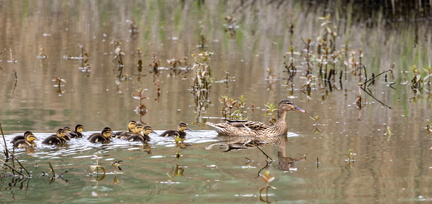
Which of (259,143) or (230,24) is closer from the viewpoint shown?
(259,143)

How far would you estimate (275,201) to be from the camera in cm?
718

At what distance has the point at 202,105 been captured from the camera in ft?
40.3

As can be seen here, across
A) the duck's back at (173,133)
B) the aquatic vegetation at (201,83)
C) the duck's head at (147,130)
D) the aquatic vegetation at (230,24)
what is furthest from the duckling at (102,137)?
the aquatic vegetation at (230,24)

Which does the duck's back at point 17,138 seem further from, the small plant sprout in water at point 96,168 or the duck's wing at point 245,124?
the duck's wing at point 245,124

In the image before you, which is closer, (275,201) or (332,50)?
(275,201)

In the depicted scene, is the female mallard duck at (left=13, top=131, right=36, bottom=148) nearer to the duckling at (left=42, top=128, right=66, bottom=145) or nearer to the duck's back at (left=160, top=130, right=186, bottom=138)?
the duckling at (left=42, top=128, right=66, bottom=145)

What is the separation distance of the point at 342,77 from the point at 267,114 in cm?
402

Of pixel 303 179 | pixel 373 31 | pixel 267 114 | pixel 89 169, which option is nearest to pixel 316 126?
pixel 267 114

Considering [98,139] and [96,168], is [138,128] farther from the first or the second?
[96,168]

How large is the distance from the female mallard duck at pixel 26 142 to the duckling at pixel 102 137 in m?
0.62

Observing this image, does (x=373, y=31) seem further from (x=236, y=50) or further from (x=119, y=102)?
(x=119, y=102)

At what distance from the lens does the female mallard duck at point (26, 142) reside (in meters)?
8.95

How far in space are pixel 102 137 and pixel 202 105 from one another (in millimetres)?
3001

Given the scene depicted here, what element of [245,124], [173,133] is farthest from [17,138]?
[245,124]
